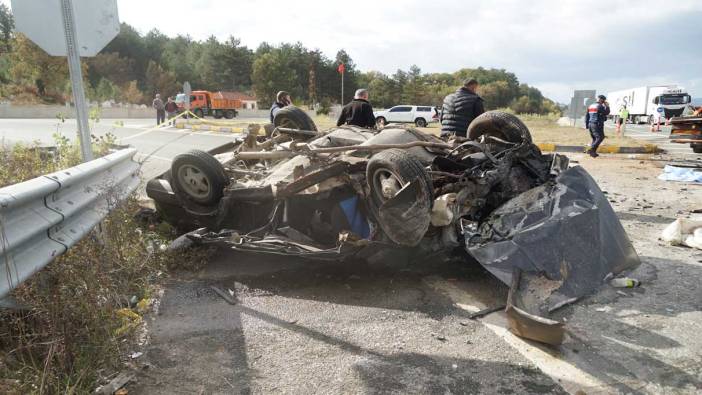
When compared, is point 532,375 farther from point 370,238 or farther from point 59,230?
point 59,230

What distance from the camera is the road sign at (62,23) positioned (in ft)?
11.4

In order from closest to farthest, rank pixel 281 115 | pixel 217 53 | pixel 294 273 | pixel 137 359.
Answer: pixel 137 359, pixel 294 273, pixel 281 115, pixel 217 53

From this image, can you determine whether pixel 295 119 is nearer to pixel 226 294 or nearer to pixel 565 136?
pixel 226 294

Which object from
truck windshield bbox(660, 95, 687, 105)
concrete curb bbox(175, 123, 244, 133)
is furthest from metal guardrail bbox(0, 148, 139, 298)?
truck windshield bbox(660, 95, 687, 105)

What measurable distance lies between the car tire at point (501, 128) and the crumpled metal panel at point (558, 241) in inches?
41.6

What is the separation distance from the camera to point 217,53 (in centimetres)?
7012

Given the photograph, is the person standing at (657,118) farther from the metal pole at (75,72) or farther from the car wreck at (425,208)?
the metal pole at (75,72)

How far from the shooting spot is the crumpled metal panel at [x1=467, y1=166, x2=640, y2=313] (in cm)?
329

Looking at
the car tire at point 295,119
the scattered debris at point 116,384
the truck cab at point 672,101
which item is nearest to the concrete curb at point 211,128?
the car tire at point 295,119

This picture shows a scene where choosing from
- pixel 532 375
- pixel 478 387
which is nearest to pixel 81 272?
pixel 478 387

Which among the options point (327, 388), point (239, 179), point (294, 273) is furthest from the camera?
point (239, 179)

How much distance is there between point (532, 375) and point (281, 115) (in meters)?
4.79

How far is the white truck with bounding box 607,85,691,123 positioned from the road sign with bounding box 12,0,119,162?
94.2ft

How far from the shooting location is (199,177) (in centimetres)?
466
